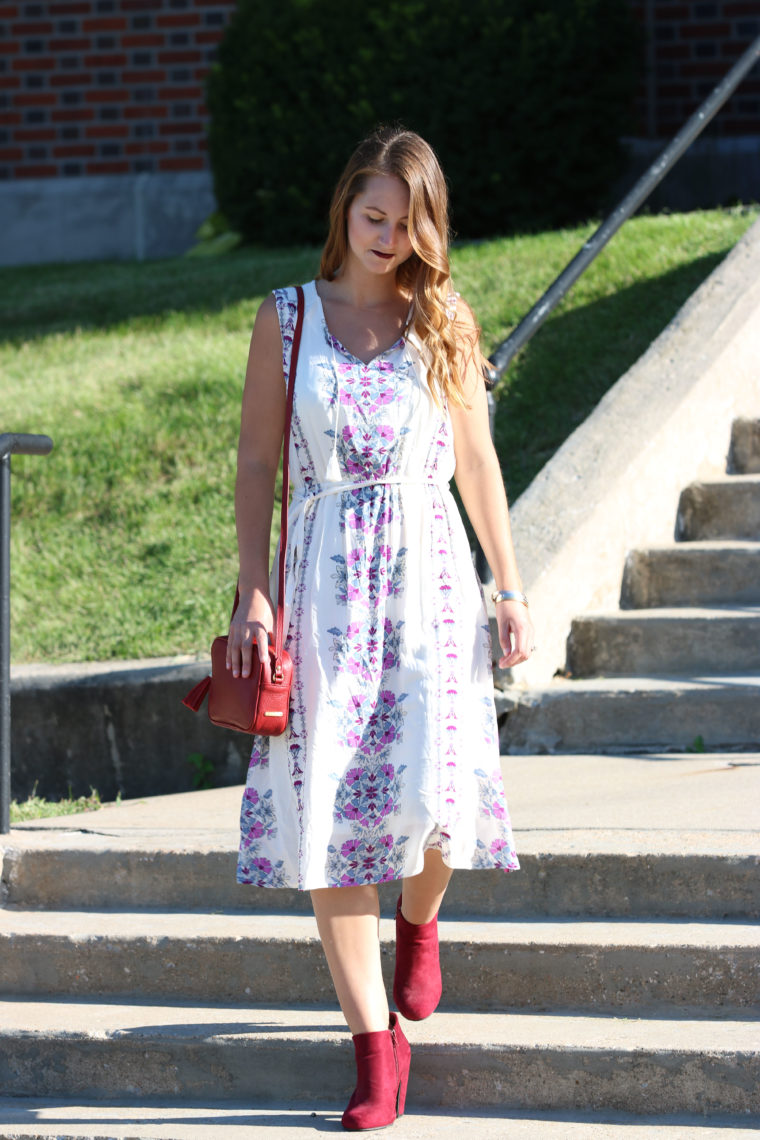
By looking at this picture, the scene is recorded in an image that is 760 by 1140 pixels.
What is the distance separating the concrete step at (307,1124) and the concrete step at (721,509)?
246 centimetres

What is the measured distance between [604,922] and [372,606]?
95cm

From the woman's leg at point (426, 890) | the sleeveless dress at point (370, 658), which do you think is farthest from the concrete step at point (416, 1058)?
the sleeveless dress at point (370, 658)

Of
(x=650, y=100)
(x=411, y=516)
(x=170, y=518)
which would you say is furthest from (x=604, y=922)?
(x=650, y=100)

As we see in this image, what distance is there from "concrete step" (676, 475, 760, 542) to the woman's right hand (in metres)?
2.55

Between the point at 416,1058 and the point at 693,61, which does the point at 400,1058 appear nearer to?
the point at 416,1058

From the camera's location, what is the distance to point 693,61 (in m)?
9.54

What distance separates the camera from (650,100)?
31.7 feet

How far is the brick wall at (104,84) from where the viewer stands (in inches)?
404

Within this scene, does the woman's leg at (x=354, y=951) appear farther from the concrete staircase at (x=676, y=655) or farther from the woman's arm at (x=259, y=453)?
the concrete staircase at (x=676, y=655)

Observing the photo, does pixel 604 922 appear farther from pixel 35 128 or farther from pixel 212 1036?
pixel 35 128

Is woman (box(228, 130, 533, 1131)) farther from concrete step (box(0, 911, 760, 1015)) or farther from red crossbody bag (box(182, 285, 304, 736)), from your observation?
concrete step (box(0, 911, 760, 1015))

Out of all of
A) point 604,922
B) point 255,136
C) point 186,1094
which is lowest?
point 186,1094

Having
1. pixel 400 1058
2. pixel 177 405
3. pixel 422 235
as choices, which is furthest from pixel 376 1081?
pixel 177 405

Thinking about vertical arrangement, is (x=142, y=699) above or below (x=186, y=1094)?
above
